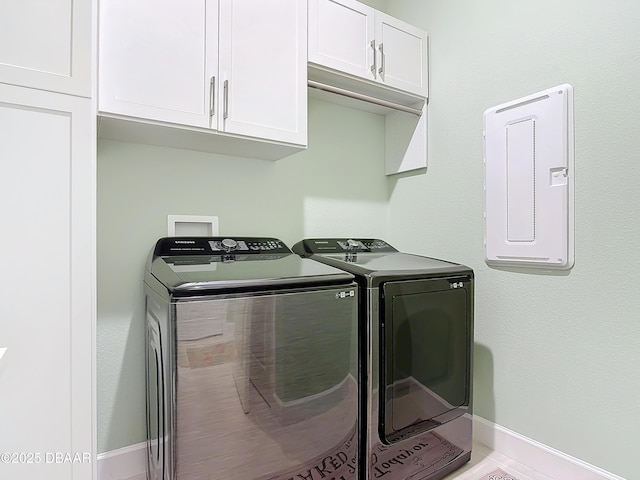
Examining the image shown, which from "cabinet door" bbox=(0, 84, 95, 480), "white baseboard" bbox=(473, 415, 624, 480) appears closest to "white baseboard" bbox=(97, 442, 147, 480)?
"cabinet door" bbox=(0, 84, 95, 480)

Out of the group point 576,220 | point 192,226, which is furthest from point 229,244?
point 576,220

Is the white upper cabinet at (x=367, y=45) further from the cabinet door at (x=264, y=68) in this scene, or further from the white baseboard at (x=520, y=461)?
the white baseboard at (x=520, y=461)

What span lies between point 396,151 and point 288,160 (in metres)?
0.78

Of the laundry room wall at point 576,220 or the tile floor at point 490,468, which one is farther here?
the tile floor at point 490,468

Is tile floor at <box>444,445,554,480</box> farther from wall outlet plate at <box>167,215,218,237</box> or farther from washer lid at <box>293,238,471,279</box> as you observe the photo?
wall outlet plate at <box>167,215,218,237</box>

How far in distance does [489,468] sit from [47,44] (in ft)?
7.93

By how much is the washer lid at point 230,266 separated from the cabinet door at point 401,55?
1.15 meters

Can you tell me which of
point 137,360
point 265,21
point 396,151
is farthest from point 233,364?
point 396,151

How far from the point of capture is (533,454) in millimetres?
1775

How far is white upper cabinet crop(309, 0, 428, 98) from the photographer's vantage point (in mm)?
1866

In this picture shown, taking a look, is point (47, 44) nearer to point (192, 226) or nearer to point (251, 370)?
point (192, 226)

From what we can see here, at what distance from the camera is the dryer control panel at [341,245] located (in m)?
2.05

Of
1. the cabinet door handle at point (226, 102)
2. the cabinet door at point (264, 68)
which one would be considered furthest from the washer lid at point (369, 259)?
the cabinet door handle at point (226, 102)

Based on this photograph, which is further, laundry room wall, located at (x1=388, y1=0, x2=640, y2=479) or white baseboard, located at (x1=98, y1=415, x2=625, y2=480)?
white baseboard, located at (x1=98, y1=415, x2=625, y2=480)
